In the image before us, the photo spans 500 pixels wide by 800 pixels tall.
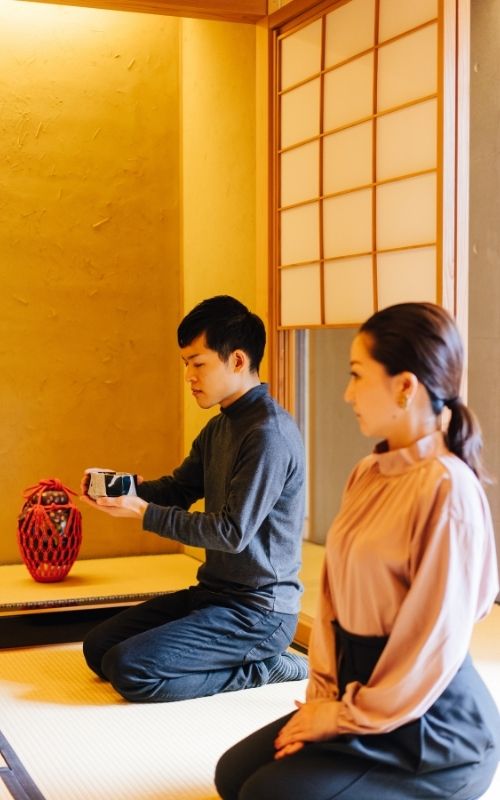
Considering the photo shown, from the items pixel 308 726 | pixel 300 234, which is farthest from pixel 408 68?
pixel 308 726

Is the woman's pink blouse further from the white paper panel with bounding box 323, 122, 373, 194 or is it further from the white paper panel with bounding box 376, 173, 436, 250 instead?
the white paper panel with bounding box 323, 122, 373, 194

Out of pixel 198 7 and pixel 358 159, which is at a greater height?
pixel 198 7

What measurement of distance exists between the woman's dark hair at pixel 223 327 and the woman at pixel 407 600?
1.13 m

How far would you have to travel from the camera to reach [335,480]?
5.30m

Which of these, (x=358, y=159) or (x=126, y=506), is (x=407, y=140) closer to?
(x=358, y=159)

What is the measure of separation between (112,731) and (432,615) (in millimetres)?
1272

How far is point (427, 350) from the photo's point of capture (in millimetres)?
1862

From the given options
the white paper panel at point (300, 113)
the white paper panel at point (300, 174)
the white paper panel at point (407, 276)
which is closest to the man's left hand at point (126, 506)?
the white paper panel at point (407, 276)

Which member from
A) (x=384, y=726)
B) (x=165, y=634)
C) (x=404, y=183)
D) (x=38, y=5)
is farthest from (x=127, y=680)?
(x=38, y=5)

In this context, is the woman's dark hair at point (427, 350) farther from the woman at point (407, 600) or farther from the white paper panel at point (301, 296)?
the white paper panel at point (301, 296)

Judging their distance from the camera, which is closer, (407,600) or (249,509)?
(407,600)

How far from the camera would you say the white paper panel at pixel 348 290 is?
3.50 meters

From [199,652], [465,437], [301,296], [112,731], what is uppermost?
[301,296]

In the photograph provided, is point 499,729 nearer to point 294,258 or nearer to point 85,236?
point 294,258
